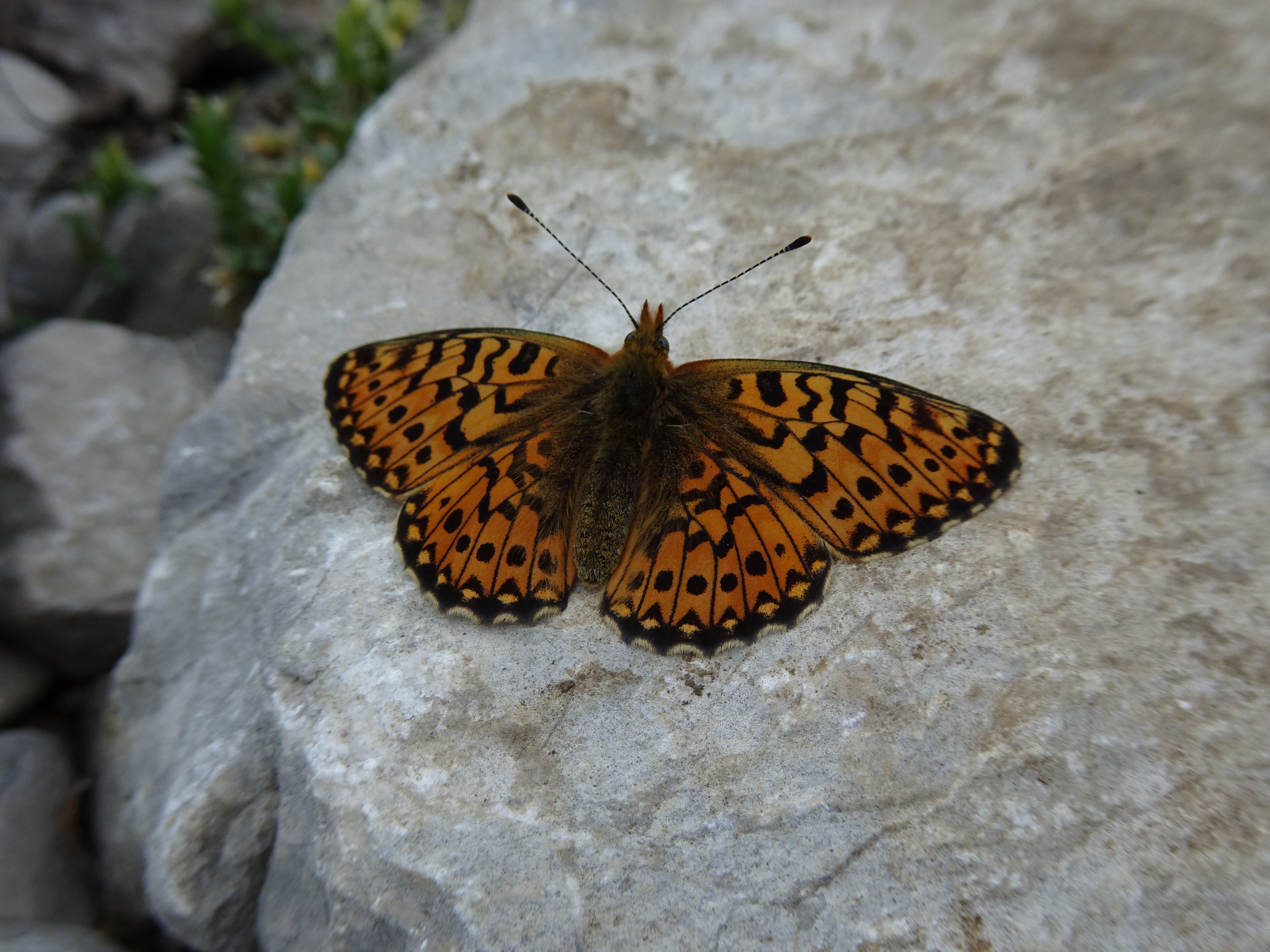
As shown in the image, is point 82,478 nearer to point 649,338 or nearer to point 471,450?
point 471,450

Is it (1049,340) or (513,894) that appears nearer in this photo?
(513,894)

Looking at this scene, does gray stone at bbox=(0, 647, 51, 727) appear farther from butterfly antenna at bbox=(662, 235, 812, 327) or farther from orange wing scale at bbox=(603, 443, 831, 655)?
butterfly antenna at bbox=(662, 235, 812, 327)

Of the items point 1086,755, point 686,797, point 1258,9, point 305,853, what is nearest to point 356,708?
point 305,853

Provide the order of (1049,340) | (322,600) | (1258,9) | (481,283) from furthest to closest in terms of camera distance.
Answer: (1258,9) < (481,283) < (1049,340) < (322,600)

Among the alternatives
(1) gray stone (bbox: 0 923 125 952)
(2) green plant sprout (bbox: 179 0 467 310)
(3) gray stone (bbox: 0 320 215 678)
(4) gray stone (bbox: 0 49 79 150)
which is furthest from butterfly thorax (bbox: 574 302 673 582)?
(4) gray stone (bbox: 0 49 79 150)

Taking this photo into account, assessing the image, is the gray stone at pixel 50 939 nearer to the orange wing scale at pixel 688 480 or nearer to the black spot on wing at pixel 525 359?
the orange wing scale at pixel 688 480

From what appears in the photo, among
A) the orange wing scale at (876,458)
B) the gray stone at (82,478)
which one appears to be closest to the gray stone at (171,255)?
the gray stone at (82,478)

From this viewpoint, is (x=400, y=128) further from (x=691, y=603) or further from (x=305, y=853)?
(x=305, y=853)

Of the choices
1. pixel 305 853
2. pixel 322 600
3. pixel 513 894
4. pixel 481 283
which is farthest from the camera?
pixel 481 283
